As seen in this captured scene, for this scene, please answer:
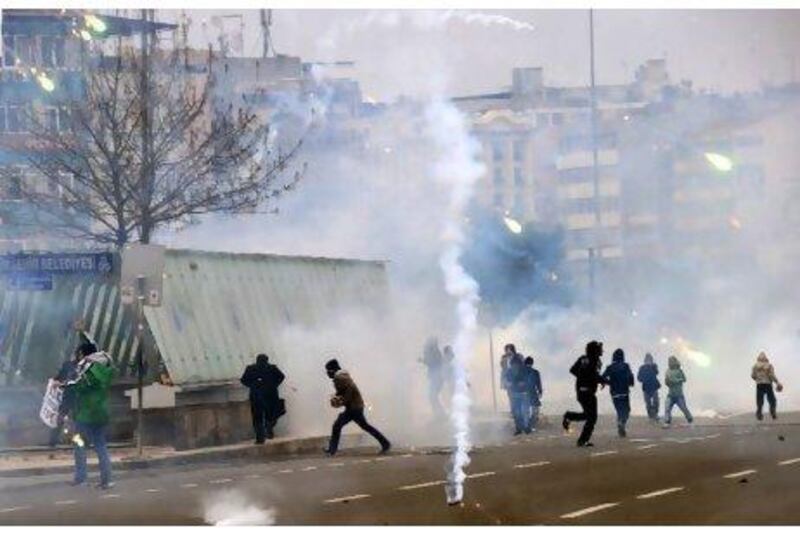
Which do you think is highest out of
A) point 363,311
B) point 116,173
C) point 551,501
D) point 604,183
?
point 604,183

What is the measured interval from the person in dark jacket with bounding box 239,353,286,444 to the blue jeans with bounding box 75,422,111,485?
6.51 m

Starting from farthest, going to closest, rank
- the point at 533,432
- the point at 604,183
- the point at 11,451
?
1. the point at 604,183
2. the point at 533,432
3. the point at 11,451

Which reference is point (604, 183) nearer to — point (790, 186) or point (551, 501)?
point (790, 186)

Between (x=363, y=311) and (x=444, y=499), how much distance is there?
18459mm

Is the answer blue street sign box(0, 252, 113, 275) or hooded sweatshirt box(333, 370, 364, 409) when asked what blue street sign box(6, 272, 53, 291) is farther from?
hooded sweatshirt box(333, 370, 364, 409)

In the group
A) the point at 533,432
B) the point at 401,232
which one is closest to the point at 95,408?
the point at 533,432

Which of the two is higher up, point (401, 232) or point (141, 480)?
point (401, 232)

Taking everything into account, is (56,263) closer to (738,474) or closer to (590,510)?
(738,474)

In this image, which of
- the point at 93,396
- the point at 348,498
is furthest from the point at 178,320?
the point at 348,498

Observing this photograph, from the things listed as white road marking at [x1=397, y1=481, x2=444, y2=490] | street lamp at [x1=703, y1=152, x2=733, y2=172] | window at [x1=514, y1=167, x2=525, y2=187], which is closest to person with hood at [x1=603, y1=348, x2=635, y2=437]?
white road marking at [x1=397, y1=481, x2=444, y2=490]

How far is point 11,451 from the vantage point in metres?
31.8

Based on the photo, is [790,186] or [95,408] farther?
[790,186]

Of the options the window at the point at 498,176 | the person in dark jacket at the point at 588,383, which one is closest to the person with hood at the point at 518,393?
the person in dark jacket at the point at 588,383

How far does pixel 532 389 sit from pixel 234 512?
16.9 m
